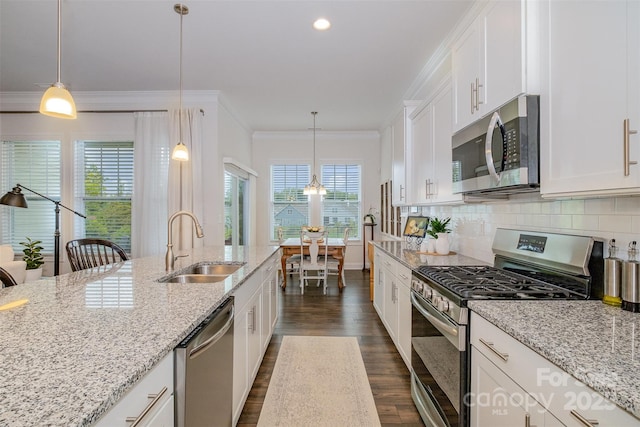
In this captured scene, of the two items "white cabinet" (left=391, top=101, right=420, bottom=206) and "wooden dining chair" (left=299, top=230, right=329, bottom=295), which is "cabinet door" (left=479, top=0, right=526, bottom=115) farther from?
"wooden dining chair" (left=299, top=230, right=329, bottom=295)

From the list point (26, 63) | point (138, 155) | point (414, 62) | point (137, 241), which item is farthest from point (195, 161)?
point (414, 62)

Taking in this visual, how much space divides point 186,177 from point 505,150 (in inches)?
145

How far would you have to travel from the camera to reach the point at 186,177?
13.5 ft

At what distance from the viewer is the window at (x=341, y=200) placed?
675 centimetres

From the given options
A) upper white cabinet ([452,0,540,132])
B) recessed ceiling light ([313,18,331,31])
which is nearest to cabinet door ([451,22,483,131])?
upper white cabinet ([452,0,540,132])

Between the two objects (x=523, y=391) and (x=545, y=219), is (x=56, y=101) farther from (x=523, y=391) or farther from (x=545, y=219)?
(x=545, y=219)

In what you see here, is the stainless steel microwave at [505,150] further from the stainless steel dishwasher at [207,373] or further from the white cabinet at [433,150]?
the stainless steel dishwasher at [207,373]

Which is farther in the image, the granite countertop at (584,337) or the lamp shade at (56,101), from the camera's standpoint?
the lamp shade at (56,101)

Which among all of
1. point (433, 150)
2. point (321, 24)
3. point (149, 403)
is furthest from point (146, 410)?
point (321, 24)

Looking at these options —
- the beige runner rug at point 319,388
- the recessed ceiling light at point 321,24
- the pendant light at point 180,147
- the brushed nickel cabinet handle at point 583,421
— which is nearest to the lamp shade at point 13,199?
the pendant light at point 180,147

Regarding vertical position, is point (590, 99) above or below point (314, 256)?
above

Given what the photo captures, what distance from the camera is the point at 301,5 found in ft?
7.99

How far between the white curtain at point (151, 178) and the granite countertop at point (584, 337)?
157 inches

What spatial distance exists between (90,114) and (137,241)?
6.09 feet
